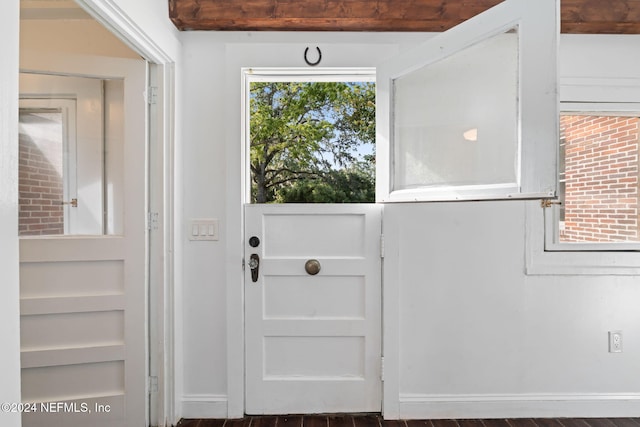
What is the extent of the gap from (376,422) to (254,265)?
1.11 metres

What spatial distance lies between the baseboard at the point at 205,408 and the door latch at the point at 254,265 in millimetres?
717

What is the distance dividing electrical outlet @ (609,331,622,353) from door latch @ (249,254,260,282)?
205cm

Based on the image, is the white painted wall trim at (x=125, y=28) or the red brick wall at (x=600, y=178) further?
the red brick wall at (x=600, y=178)

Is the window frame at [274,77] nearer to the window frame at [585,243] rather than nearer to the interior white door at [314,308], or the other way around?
the interior white door at [314,308]

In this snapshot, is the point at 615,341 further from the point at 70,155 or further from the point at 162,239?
the point at 70,155

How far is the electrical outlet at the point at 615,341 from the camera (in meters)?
2.13

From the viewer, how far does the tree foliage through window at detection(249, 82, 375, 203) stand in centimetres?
224

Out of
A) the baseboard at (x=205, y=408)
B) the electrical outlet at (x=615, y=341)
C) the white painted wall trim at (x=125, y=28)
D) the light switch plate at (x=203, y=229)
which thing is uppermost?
the white painted wall trim at (x=125, y=28)

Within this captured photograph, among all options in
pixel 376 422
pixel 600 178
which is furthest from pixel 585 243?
pixel 376 422

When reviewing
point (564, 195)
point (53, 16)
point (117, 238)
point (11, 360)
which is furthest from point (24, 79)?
point (564, 195)

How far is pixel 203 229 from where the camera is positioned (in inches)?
83.7

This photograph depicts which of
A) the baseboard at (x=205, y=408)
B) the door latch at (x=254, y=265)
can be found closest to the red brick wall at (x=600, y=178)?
the door latch at (x=254, y=265)

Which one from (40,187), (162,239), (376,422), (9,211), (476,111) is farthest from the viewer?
(376,422)

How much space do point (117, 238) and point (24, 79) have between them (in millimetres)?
863
